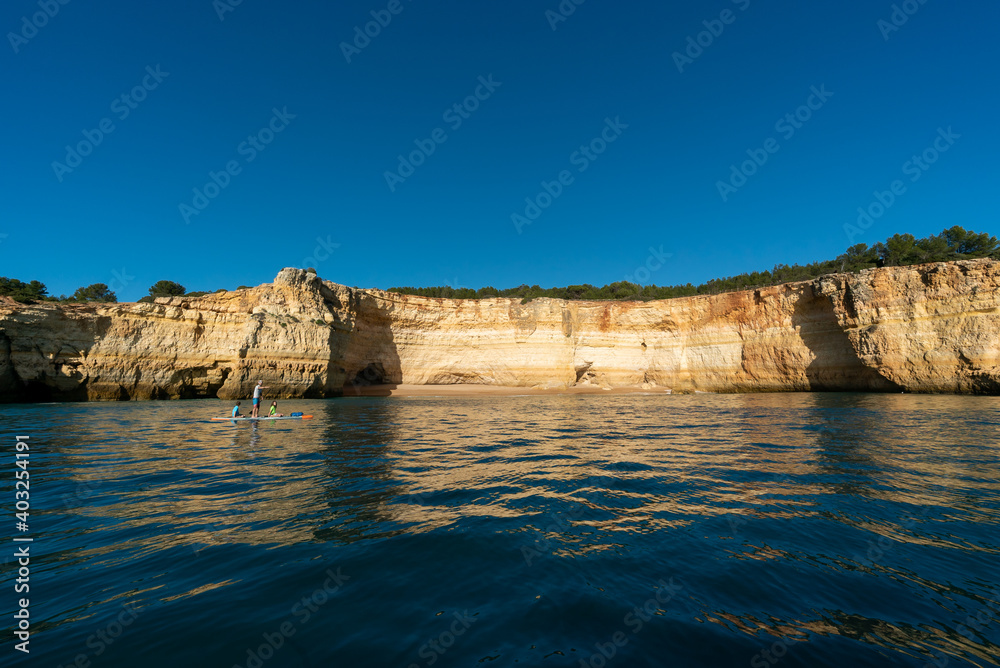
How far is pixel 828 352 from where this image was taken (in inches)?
1271

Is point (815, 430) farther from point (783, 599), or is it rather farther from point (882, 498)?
point (783, 599)

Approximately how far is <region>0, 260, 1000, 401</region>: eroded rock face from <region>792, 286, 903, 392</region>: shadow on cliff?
4.0 inches

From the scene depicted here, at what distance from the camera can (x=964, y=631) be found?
2.99 m

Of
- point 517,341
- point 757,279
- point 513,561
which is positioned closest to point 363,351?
point 517,341

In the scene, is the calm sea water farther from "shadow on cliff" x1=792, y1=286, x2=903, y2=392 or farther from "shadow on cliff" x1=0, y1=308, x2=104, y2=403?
"shadow on cliff" x1=792, y1=286, x2=903, y2=392

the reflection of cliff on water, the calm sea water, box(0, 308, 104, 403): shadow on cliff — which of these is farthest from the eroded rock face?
the calm sea water

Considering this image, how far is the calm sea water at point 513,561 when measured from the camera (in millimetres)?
2850

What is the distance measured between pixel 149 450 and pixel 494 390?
30.5m

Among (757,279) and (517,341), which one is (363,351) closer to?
(517,341)

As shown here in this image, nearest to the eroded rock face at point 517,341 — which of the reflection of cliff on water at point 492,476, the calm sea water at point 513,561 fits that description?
the reflection of cliff on water at point 492,476

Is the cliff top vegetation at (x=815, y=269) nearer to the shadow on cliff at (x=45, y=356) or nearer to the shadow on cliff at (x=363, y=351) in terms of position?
the shadow on cliff at (x=363, y=351)

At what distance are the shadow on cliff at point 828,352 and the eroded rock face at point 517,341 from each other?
10 cm

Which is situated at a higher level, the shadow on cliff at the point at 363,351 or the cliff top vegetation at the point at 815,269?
the cliff top vegetation at the point at 815,269

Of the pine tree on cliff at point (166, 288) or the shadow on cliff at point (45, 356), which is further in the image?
the pine tree on cliff at point (166, 288)
